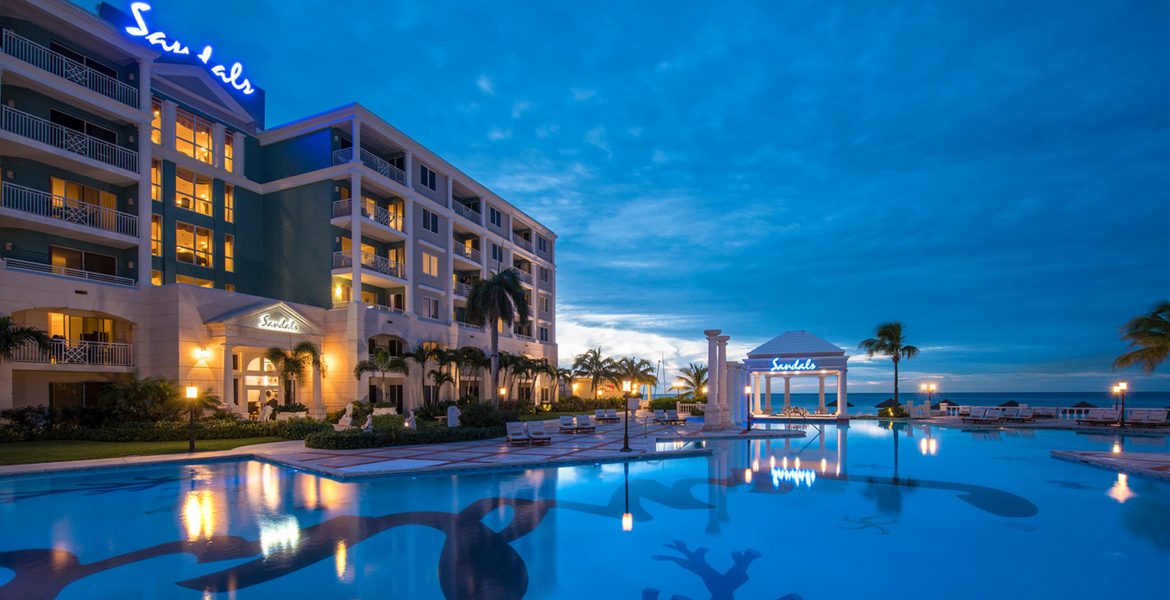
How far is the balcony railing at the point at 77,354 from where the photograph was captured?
882 inches

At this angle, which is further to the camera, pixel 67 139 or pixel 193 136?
pixel 193 136

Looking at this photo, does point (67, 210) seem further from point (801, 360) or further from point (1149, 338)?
point (1149, 338)

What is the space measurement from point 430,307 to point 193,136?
16518 mm

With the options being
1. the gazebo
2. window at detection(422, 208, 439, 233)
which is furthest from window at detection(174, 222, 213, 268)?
the gazebo

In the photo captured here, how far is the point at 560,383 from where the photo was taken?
5778 centimetres

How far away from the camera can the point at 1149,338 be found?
98.3 ft

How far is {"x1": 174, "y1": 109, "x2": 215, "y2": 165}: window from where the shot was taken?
31.5 m

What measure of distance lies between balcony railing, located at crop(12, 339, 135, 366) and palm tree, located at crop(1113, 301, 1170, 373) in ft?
157

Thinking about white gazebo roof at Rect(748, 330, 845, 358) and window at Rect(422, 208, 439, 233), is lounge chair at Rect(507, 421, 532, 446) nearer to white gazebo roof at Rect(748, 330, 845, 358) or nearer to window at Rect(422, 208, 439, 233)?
→ window at Rect(422, 208, 439, 233)

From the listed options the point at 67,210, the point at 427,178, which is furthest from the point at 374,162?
the point at 67,210

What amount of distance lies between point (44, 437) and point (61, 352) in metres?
3.58

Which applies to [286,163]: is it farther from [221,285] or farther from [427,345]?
[427,345]

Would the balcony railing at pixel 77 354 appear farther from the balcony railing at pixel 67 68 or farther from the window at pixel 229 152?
the window at pixel 229 152

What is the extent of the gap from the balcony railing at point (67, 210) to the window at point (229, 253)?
5.76 metres
